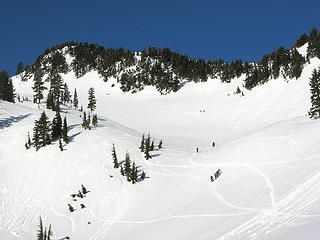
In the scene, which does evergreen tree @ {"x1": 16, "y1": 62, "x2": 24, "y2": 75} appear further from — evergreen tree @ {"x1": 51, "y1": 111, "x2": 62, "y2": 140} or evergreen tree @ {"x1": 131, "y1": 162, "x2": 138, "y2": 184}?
evergreen tree @ {"x1": 131, "y1": 162, "x2": 138, "y2": 184}

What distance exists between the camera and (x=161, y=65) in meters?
131

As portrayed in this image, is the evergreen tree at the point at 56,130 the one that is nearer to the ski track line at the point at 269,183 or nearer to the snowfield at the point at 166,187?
the snowfield at the point at 166,187

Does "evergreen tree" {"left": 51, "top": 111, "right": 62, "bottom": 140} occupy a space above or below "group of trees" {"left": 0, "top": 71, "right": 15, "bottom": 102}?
below

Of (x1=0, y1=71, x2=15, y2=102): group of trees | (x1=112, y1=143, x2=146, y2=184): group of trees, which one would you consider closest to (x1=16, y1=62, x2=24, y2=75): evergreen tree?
(x1=0, y1=71, x2=15, y2=102): group of trees

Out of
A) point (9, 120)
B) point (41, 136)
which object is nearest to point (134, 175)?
point (41, 136)

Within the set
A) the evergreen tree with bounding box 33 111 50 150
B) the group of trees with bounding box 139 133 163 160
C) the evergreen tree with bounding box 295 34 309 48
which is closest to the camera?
the group of trees with bounding box 139 133 163 160

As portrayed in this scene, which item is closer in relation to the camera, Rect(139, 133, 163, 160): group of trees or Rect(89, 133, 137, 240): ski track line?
Rect(89, 133, 137, 240): ski track line

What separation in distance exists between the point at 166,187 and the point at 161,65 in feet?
329

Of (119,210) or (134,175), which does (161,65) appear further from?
(119,210)

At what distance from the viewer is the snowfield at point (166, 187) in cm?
2128

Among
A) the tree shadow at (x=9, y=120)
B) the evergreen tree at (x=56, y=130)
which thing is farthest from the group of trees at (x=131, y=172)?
the tree shadow at (x=9, y=120)

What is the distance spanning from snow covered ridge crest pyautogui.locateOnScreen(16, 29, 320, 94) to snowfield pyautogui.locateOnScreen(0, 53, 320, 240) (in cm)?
4073

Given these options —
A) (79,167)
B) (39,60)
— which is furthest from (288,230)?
(39,60)

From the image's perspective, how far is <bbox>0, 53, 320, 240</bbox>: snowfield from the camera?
21281 mm
